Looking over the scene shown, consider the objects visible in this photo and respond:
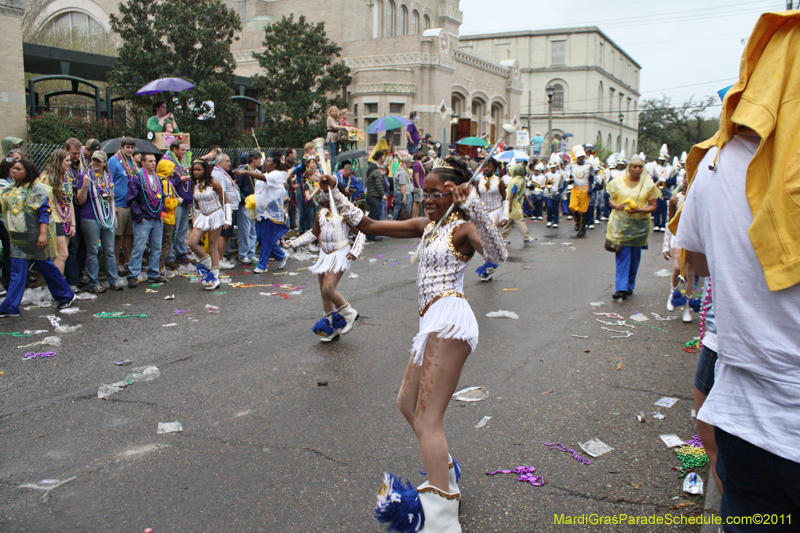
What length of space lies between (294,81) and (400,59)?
6.76 m

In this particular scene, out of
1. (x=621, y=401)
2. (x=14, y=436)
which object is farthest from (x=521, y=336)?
(x=14, y=436)

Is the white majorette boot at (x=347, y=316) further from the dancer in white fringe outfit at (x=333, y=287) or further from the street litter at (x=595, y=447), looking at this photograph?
the street litter at (x=595, y=447)

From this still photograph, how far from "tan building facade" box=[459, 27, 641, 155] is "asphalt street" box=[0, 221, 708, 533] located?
185ft

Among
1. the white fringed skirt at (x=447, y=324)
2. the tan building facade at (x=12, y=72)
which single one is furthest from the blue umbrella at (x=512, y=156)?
the white fringed skirt at (x=447, y=324)

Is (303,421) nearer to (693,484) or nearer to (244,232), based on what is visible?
(693,484)

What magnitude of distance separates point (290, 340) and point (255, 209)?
5823 millimetres

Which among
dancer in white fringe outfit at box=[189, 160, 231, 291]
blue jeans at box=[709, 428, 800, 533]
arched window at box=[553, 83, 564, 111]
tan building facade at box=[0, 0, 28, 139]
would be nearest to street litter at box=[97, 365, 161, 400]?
dancer in white fringe outfit at box=[189, 160, 231, 291]

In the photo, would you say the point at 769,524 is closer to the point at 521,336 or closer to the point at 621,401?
the point at 621,401

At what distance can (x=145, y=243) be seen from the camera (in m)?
9.63

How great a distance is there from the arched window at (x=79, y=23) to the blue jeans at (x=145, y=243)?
3666 cm

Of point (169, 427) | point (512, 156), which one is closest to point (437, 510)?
point (169, 427)

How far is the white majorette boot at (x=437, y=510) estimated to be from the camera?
2947mm

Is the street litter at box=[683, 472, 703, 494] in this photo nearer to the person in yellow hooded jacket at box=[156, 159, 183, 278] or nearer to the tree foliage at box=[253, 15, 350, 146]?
the person in yellow hooded jacket at box=[156, 159, 183, 278]

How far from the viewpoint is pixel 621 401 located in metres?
4.86
